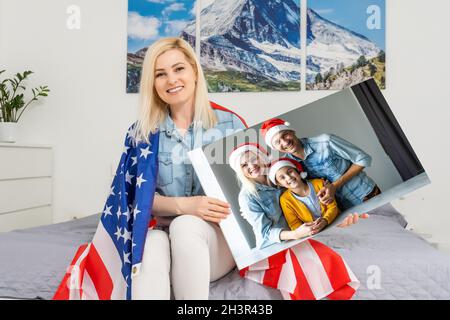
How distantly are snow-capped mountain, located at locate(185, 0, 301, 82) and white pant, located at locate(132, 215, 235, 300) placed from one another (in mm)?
1655

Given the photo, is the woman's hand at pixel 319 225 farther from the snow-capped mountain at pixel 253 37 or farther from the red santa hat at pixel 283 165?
the snow-capped mountain at pixel 253 37

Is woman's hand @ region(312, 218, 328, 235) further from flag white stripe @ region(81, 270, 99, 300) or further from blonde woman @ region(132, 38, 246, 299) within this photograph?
flag white stripe @ region(81, 270, 99, 300)

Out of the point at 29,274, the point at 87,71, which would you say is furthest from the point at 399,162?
the point at 87,71

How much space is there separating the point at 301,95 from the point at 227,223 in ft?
5.26

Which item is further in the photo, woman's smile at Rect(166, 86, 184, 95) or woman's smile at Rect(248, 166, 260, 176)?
woman's smile at Rect(166, 86, 184, 95)

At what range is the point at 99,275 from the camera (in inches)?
41.3

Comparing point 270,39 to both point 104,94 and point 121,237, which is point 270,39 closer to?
point 104,94

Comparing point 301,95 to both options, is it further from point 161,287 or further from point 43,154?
point 161,287

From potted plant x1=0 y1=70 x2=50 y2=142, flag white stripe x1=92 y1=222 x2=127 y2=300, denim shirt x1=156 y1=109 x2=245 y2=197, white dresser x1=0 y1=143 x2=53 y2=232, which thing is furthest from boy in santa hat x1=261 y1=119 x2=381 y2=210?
potted plant x1=0 y1=70 x2=50 y2=142

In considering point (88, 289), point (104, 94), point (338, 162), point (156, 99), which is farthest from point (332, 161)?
point (104, 94)

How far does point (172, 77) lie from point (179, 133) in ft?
0.48

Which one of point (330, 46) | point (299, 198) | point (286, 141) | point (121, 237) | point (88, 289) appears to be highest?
point (330, 46)

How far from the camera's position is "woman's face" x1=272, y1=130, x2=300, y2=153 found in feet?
3.16

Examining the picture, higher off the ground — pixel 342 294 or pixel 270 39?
pixel 270 39
